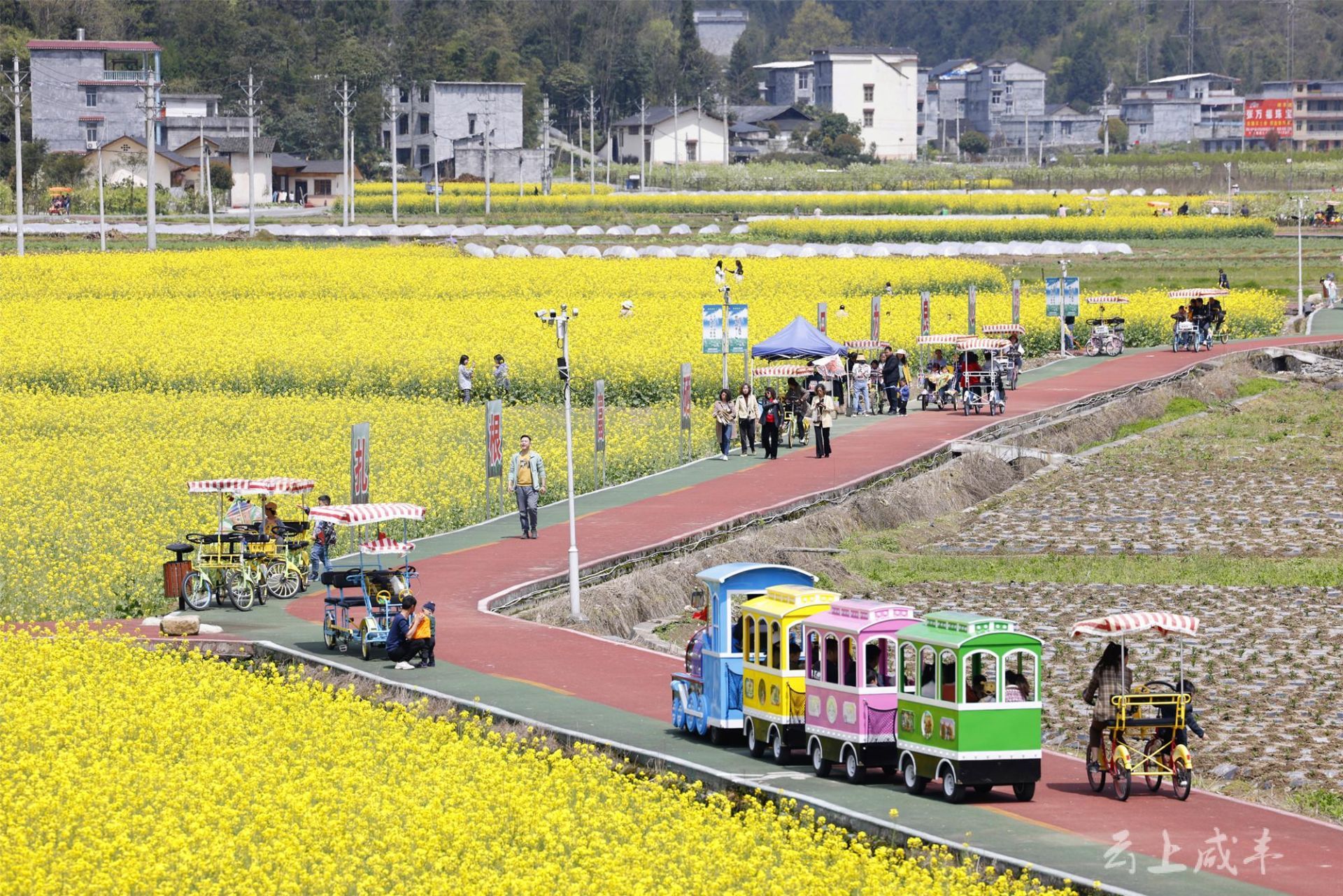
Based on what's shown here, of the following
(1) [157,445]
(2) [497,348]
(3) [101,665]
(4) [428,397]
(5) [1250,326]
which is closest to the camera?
(3) [101,665]

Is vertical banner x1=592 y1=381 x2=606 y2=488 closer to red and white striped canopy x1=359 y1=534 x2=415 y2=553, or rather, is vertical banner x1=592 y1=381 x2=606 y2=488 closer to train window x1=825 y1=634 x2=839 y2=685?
red and white striped canopy x1=359 y1=534 x2=415 y2=553

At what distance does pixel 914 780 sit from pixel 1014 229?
86.0 meters

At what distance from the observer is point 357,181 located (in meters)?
139

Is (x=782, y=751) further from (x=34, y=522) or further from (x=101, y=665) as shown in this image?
(x=34, y=522)

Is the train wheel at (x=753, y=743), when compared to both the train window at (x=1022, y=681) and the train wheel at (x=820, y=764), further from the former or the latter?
the train window at (x=1022, y=681)

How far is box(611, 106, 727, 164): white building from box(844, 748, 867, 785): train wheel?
141 m

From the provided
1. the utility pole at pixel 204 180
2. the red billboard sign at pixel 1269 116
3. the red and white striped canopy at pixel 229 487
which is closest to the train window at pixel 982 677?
the red and white striped canopy at pixel 229 487

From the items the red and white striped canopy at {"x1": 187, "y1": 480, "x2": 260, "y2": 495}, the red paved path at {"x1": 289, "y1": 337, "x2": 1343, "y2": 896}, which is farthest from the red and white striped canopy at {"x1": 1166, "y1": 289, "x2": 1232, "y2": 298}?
the red and white striped canopy at {"x1": 187, "y1": 480, "x2": 260, "y2": 495}

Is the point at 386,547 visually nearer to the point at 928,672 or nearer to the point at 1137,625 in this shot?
the point at 928,672

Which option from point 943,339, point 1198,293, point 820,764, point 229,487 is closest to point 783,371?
point 943,339

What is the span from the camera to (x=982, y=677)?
17453 millimetres

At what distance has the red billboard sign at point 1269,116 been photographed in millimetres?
179875

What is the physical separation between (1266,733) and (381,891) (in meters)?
11.6

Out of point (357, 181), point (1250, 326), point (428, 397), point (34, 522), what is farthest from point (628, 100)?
point (34, 522)
